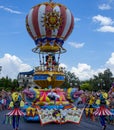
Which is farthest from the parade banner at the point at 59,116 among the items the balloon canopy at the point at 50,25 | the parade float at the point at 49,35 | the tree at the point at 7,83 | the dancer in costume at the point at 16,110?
the tree at the point at 7,83

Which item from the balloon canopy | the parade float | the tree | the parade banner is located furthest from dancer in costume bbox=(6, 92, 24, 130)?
the tree

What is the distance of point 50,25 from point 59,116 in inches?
383

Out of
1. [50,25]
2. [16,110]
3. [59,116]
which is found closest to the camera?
[16,110]

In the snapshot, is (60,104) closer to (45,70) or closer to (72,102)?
(72,102)

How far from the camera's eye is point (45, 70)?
25.2 metres

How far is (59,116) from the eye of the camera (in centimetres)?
1780

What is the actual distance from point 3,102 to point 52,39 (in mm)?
6947

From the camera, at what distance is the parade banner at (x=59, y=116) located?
17.6 m

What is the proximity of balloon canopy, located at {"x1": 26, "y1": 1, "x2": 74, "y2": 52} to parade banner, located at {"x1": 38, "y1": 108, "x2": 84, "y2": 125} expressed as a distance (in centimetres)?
871

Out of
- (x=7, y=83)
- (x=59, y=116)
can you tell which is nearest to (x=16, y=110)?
(x=59, y=116)

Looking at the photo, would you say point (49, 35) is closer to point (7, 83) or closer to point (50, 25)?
point (50, 25)

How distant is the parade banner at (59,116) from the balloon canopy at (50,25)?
343 inches

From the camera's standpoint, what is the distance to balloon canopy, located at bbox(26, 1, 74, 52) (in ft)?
85.0

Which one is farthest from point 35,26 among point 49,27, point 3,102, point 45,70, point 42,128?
point 42,128
